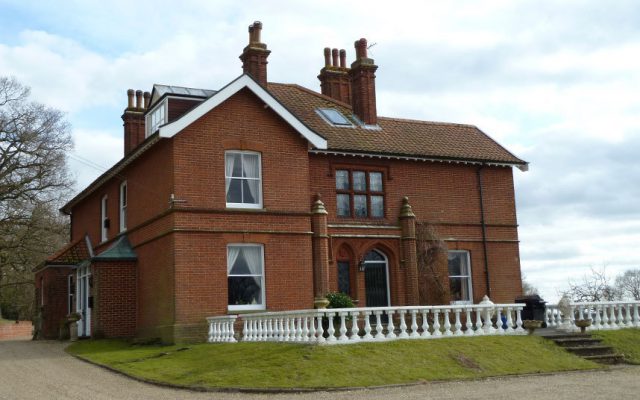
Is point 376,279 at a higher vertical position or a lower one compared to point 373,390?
higher

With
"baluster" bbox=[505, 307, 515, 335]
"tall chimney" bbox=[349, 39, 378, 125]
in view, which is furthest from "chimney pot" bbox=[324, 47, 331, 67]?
"baluster" bbox=[505, 307, 515, 335]

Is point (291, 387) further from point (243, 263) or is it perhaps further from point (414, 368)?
point (243, 263)

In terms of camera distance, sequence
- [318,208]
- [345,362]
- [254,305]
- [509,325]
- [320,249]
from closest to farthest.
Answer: [345,362]
[509,325]
[254,305]
[320,249]
[318,208]

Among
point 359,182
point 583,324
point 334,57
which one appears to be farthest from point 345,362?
point 334,57

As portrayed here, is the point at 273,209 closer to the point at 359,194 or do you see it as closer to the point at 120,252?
the point at 359,194

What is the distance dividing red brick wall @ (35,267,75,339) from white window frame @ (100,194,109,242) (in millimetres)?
2191

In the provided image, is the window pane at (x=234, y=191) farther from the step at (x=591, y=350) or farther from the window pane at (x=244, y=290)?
the step at (x=591, y=350)

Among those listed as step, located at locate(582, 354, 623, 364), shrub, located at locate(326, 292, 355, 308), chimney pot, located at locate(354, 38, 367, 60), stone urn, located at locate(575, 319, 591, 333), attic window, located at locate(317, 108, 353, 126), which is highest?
chimney pot, located at locate(354, 38, 367, 60)

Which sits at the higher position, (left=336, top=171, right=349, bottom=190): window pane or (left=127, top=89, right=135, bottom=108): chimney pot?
(left=127, top=89, right=135, bottom=108): chimney pot

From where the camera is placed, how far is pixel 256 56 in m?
27.4

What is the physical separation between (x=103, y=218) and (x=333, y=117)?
10.2m

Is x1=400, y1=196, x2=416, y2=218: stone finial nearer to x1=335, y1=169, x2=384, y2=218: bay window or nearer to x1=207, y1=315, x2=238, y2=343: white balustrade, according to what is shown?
x1=335, y1=169, x2=384, y2=218: bay window

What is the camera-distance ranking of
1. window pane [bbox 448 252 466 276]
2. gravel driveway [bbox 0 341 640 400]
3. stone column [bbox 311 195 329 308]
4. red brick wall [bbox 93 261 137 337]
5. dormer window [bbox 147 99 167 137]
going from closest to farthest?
gravel driveway [bbox 0 341 640 400] → stone column [bbox 311 195 329 308] → red brick wall [bbox 93 261 137 337] → dormer window [bbox 147 99 167 137] → window pane [bbox 448 252 466 276]

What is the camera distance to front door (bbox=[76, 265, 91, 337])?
27547 mm
